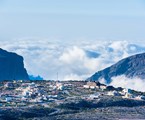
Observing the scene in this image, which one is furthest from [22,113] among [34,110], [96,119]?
[96,119]

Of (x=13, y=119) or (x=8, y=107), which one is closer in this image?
(x=13, y=119)

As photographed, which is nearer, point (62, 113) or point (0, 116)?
point (0, 116)

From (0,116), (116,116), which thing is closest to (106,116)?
(116,116)

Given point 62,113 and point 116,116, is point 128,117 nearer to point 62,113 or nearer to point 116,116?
point 116,116

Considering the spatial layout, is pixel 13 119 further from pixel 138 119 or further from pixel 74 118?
pixel 138 119

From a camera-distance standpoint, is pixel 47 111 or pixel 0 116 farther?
pixel 47 111

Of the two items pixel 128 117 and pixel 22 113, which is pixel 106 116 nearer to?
pixel 128 117

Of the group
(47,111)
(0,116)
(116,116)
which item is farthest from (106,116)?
(0,116)
